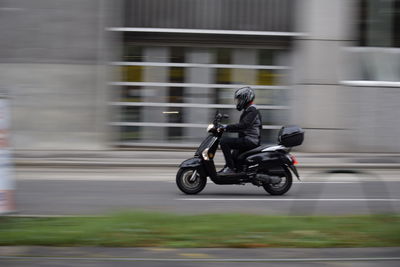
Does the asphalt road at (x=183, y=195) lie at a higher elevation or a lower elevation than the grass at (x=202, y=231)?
lower

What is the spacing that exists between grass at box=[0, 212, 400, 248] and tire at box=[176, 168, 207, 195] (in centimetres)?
257

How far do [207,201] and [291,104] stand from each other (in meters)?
7.75

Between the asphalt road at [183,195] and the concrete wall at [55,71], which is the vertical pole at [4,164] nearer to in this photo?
the asphalt road at [183,195]

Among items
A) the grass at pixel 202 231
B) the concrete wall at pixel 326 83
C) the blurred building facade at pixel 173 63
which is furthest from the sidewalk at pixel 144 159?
the grass at pixel 202 231

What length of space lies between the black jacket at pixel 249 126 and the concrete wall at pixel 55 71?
22.3 ft

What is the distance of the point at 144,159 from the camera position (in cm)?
1511

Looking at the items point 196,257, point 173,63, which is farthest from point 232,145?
point 173,63

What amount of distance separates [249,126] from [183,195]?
4.80ft

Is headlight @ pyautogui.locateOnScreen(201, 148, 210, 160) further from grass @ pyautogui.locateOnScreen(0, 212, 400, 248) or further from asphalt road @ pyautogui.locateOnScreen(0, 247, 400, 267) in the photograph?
asphalt road @ pyautogui.locateOnScreen(0, 247, 400, 267)

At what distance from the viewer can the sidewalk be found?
14375mm

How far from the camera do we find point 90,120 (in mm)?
16172

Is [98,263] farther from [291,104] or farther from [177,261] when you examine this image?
[291,104]

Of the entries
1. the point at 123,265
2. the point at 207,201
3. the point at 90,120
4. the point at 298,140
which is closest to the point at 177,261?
the point at 123,265

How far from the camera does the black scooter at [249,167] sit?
10.0 m
